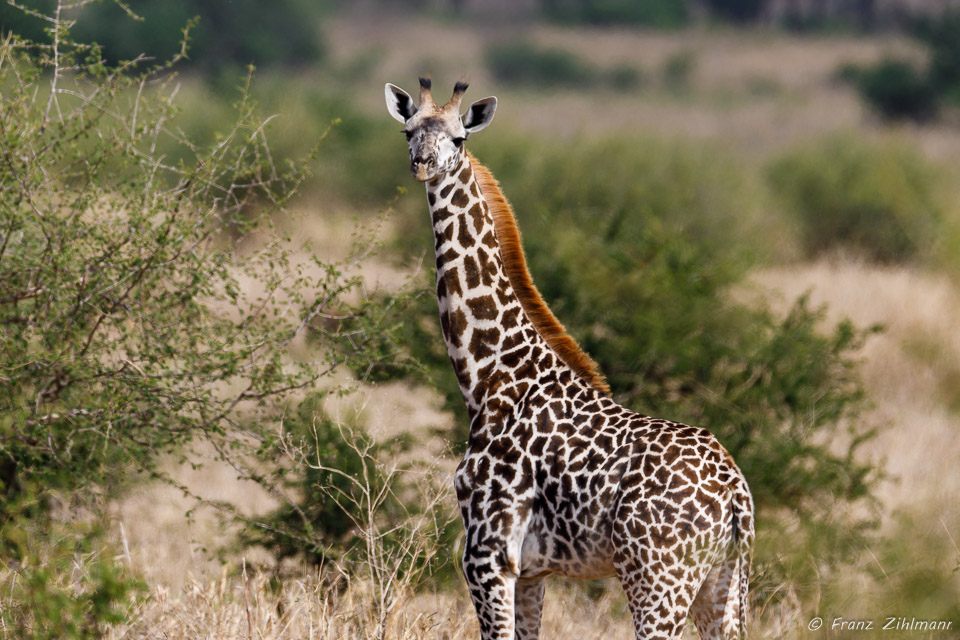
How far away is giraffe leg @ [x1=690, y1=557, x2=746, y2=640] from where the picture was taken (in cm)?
465

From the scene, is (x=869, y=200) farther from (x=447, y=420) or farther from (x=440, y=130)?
(x=440, y=130)

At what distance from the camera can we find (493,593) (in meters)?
4.80

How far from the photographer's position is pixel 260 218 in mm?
6324

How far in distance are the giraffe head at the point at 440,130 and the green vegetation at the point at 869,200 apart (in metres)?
17.2

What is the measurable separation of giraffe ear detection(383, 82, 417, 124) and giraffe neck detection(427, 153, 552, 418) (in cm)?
32

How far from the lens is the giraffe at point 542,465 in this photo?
4.59 m

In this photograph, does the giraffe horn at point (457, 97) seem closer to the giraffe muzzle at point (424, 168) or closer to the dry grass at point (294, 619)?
the giraffe muzzle at point (424, 168)

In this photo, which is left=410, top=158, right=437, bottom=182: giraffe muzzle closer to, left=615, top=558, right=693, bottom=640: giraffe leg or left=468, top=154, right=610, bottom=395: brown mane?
left=468, top=154, right=610, bottom=395: brown mane

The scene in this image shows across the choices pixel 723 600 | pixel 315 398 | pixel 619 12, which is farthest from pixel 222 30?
pixel 723 600

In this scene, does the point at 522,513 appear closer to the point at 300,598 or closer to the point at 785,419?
the point at 300,598

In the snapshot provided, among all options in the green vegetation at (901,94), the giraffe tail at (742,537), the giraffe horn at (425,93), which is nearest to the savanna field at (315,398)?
the giraffe tail at (742,537)

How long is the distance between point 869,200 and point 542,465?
62.9ft

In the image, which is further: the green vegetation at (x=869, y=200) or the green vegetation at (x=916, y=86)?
the green vegetation at (x=916, y=86)

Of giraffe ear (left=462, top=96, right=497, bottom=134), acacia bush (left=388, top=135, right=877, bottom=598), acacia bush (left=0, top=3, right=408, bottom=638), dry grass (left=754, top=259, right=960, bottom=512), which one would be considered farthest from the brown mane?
dry grass (left=754, top=259, right=960, bottom=512)
